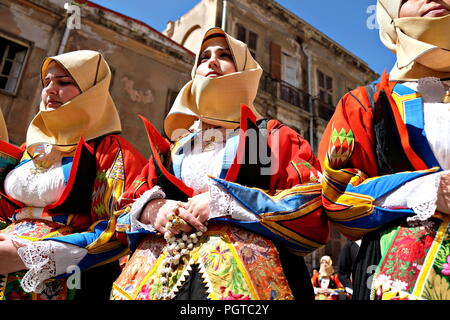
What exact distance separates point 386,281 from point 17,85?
846 cm

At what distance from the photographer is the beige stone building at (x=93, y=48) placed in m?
7.67

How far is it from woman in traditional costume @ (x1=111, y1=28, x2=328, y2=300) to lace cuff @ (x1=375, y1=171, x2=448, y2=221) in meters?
0.33

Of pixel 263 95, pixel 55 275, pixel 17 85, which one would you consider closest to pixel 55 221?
pixel 55 275

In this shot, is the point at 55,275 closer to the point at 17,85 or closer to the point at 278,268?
the point at 278,268

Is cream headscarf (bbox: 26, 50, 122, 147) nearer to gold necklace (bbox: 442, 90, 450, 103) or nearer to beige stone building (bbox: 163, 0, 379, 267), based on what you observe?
gold necklace (bbox: 442, 90, 450, 103)

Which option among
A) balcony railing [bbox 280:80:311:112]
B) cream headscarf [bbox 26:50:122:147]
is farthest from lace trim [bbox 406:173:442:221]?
balcony railing [bbox 280:80:311:112]

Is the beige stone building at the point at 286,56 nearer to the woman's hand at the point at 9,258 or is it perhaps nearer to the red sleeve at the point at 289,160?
the red sleeve at the point at 289,160

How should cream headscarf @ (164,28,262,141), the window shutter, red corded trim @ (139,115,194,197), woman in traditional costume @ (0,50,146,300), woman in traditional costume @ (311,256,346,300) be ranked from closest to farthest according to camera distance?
red corded trim @ (139,115,194,197) → woman in traditional costume @ (0,50,146,300) → cream headscarf @ (164,28,262,141) → woman in traditional costume @ (311,256,346,300) → the window shutter

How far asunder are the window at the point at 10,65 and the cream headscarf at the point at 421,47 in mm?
8131

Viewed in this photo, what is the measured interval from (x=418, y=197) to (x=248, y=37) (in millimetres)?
12460

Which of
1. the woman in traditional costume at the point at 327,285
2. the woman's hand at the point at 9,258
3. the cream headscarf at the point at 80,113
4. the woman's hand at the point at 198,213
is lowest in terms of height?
the woman in traditional costume at the point at 327,285

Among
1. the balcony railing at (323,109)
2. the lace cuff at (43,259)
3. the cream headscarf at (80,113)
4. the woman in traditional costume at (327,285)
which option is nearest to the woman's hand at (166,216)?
the lace cuff at (43,259)

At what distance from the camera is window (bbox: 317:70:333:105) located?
49.3ft

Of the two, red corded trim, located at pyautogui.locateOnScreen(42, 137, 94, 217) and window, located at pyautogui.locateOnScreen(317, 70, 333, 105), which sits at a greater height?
window, located at pyautogui.locateOnScreen(317, 70, 333, 105)
